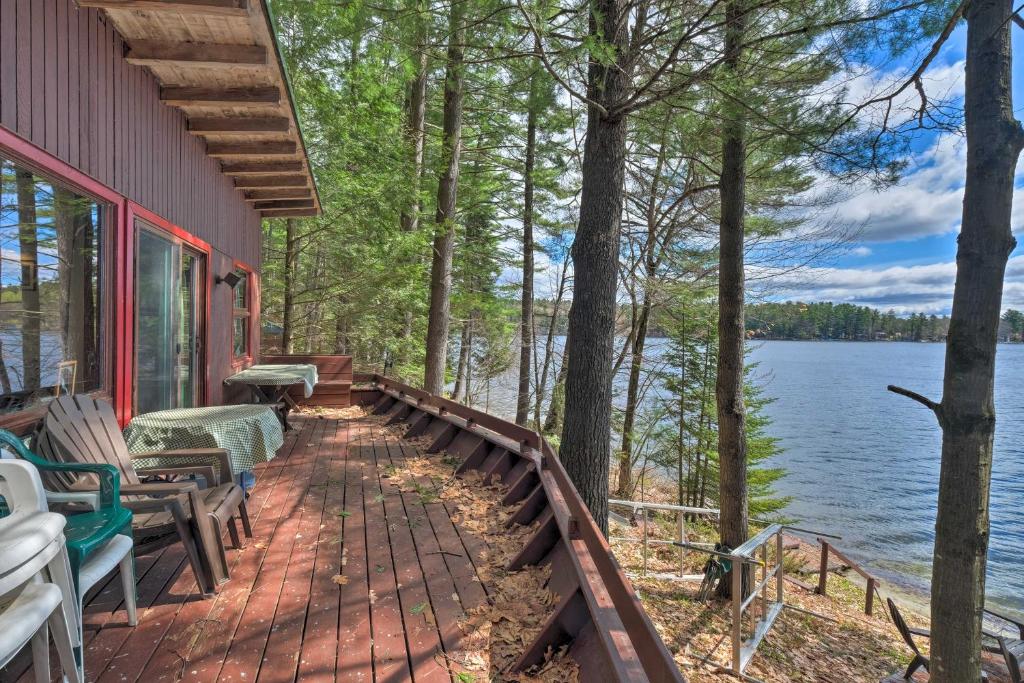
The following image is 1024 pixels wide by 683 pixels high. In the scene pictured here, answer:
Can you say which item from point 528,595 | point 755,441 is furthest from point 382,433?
point 755,441

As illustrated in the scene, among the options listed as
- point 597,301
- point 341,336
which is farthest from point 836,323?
point 597,301

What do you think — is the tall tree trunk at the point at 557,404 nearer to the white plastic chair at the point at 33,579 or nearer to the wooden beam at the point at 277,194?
the wooden beam at the point at 277,194

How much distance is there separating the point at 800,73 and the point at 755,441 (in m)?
9.14

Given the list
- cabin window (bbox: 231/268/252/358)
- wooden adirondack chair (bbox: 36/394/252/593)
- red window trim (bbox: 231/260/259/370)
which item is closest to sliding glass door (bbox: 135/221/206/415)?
cabin window (bbox: 231/268/252/358)

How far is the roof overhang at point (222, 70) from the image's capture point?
2904 mm

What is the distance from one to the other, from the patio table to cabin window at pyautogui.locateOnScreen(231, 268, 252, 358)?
0.56 metres

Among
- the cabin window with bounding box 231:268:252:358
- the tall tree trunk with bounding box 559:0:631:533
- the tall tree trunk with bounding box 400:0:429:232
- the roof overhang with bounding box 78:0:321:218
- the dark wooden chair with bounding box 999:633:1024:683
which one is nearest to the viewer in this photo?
the roof overhang with bounding box 78:0:321:218

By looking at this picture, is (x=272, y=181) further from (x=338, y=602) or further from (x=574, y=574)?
(x=574, y=574)

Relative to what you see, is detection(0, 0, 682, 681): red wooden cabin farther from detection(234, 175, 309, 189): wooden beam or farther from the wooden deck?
detection(234, 175, 309, 189): wooden beam

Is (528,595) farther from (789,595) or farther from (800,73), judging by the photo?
(789,595)

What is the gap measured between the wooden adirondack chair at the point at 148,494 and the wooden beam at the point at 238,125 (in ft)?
9.70

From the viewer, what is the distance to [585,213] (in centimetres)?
383

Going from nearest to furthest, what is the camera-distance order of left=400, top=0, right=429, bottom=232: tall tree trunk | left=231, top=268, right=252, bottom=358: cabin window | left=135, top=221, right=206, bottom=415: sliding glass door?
left=135, top=221, right=206, bottom=415: sliding glass door
left=231, top=268, right=252, bottom=358: cabin window
left=400, top=0, right=429, bottom=232: tall tree trunk

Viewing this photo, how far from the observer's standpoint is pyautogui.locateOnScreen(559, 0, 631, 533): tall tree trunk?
3721 mm
